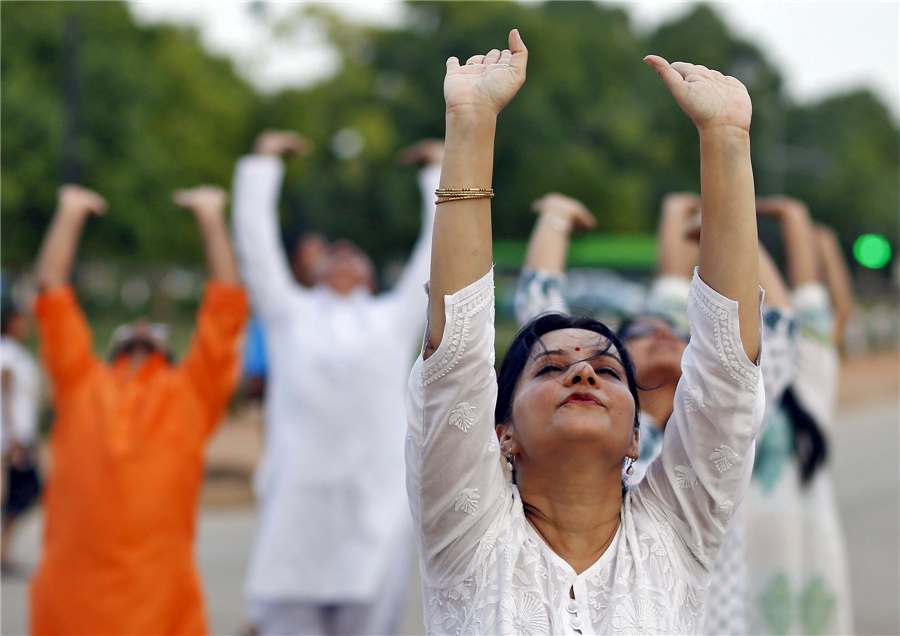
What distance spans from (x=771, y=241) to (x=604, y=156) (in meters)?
27.3

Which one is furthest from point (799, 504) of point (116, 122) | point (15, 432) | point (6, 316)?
point (116, 122)

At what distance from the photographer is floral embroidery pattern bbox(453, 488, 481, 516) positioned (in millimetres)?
1689

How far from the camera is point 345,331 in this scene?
4406 mm

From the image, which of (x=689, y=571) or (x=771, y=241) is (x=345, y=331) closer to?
(x=689, y=571)

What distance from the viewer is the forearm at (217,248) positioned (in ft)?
11.6

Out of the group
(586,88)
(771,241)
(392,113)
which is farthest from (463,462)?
(586,88)

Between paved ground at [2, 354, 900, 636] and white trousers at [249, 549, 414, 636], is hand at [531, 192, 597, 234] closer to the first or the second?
white trousers at [249, 549, 414, 636]

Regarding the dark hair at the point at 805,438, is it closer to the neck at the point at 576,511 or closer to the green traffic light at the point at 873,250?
the neck at the point at 576,511

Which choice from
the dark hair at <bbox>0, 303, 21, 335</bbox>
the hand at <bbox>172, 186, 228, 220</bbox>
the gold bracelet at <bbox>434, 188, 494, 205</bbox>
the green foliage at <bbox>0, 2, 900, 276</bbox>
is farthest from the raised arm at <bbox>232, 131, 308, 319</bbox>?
the green foliage at <bbox>0, 2, 900, 276</bbox>

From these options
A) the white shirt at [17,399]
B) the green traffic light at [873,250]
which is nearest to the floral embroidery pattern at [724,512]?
the green traffic light at [873,250]

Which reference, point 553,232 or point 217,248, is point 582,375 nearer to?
point 553,232

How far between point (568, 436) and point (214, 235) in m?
2.17

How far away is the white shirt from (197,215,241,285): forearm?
11.6 feet

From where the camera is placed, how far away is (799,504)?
3289 mm
